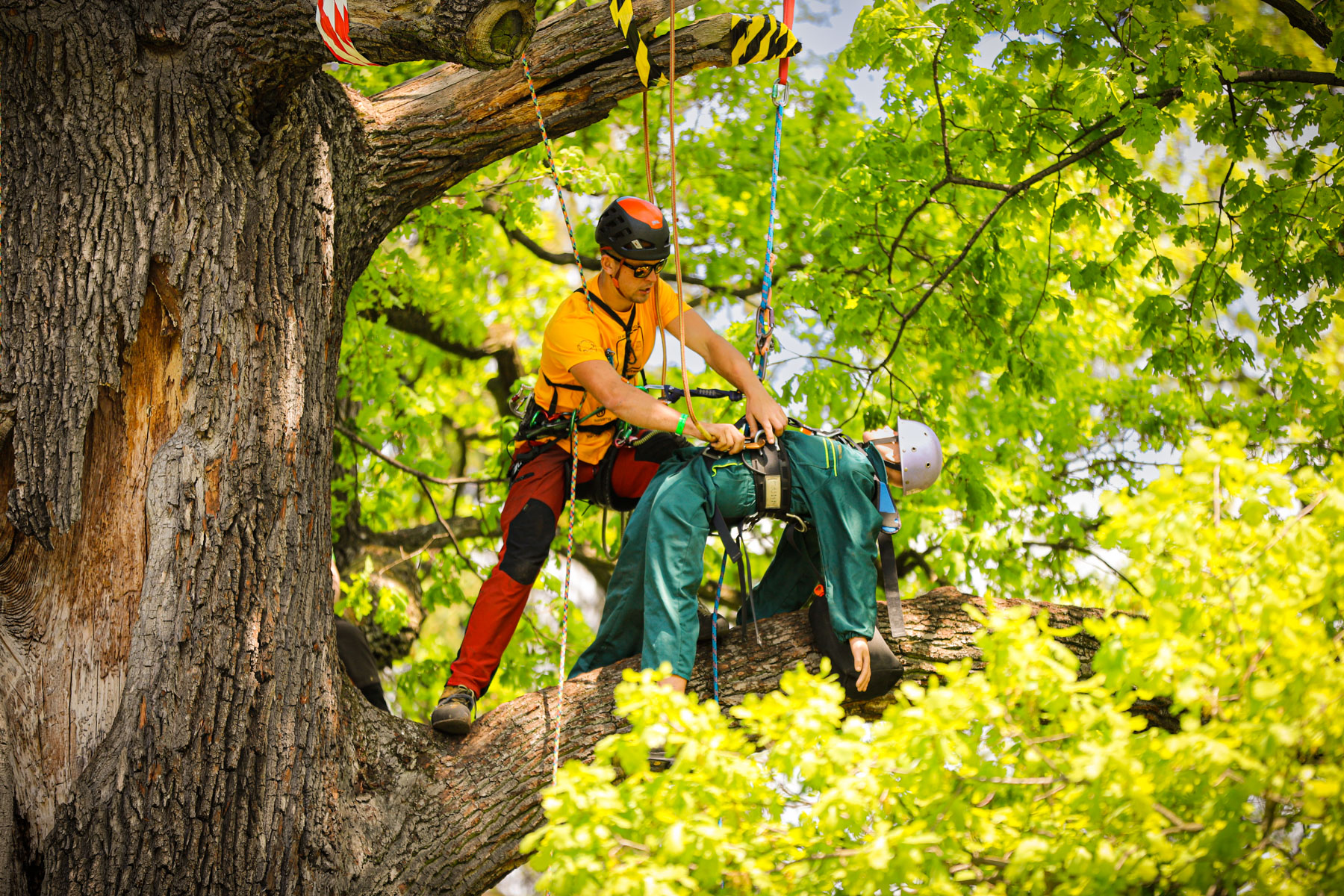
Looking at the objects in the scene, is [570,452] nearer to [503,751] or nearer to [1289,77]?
[503,751]

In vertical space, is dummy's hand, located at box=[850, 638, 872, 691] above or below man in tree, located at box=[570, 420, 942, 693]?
below

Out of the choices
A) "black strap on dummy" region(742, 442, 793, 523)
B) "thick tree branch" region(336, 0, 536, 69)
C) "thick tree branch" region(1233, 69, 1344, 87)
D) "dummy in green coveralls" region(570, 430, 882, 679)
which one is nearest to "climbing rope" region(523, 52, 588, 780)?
"dummy in green coveralls" region(570, 430, 882, 679)

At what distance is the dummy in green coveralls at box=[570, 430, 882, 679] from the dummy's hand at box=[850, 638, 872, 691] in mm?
31

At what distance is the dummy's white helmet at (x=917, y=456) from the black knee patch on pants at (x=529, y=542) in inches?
57.6

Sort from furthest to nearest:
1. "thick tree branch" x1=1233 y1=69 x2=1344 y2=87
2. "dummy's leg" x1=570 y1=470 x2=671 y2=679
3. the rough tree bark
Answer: "thick tree branch" x1=1233 y1=69 x2=1344 y2=87 → "dummy's leg" x1=570 y1=470 x2=671 y2=679 → the rough tree bark

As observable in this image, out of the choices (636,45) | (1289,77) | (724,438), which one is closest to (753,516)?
(724,438)

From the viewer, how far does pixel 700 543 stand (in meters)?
3.88

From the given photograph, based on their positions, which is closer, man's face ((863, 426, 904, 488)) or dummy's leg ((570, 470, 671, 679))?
dummy's leg ((570, 470, 671, 679))

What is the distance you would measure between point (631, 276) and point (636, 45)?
90 centimetres

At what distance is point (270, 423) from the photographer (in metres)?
3.59

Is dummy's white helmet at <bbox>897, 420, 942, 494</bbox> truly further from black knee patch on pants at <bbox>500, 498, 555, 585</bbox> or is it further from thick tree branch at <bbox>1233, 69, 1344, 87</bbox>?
thick tree branch at <bbox>1233, 69, 1344, 87</bbox>

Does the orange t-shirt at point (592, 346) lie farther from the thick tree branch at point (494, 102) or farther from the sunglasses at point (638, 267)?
the thick tree branch at point (494, 102)

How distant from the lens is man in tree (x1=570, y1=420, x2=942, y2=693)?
3762mm

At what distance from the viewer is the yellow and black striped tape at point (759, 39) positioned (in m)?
4.30
